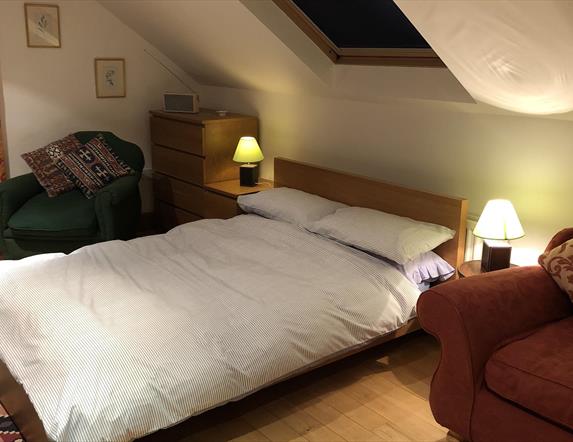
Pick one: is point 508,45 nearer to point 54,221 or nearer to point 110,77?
point 54,221

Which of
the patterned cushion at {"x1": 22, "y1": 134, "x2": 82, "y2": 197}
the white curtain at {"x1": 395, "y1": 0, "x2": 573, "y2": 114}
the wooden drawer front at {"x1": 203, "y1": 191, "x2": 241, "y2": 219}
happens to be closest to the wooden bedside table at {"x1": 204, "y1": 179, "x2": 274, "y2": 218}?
the wooden drawer front at {"x1": 203, "y1": 191, "x2": 241, "y2": 219}

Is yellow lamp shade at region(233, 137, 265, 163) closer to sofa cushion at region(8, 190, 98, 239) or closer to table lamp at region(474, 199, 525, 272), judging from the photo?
sofa cushion at region(8, 190, 98, 239)

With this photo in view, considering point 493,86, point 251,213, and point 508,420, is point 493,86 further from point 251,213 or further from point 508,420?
point 251,213

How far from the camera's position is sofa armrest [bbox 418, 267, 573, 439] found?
86.6 inches

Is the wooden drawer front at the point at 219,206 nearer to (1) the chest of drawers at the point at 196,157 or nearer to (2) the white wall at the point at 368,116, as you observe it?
(1) the chest of drawers at the point at 196,157

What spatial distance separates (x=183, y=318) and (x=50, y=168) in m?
2.36

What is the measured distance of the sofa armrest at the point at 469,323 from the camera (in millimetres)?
2199

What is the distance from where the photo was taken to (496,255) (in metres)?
2.87

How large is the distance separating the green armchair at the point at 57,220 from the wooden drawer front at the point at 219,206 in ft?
1.78

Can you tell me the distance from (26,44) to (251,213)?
2024 millimetres

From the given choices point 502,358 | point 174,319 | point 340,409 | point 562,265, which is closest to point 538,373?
point 502,358

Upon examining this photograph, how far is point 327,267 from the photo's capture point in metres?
2.92

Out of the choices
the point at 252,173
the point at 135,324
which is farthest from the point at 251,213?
the point at 135,324

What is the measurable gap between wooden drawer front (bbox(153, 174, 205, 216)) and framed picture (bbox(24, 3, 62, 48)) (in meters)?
1.23
